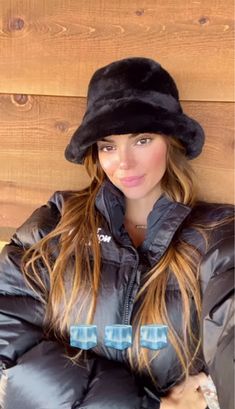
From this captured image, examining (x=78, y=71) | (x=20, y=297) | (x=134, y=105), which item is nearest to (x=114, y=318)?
(x=20, y=297)

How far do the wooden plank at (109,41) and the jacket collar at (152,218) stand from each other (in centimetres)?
27

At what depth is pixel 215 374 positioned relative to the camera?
3.03 feet

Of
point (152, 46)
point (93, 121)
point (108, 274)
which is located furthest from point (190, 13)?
point (108, 274)

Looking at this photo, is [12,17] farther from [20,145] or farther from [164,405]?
[164,405]

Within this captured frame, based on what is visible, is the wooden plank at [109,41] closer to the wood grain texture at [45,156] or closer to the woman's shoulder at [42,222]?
the wood grain texture at [45,156]

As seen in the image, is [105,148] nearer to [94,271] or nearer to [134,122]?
[134,122]

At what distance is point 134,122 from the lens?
1.04 metres

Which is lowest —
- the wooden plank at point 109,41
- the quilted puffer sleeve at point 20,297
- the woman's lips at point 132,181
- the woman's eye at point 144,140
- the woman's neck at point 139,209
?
→ the quilted puffer sleeve at point 20,297

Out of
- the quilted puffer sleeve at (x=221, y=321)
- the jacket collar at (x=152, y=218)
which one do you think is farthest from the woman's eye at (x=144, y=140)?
the quilted puffer sleeve at (x=221, y=321)

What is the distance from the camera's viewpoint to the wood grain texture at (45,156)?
1.25 m

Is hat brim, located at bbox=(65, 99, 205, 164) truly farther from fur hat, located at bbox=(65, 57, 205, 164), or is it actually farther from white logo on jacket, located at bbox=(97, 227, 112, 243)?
white logo on jacket, located at bbox=(97, 227, 112, 243)

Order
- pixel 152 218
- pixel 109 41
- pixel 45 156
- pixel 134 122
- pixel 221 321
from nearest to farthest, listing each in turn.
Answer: pixel 221 321 < pixel 134 122 < pixel 152 218 < pixel 109 41 < pixel 45 156

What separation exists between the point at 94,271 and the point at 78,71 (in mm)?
512

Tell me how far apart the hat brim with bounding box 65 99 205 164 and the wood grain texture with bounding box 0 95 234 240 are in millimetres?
143
